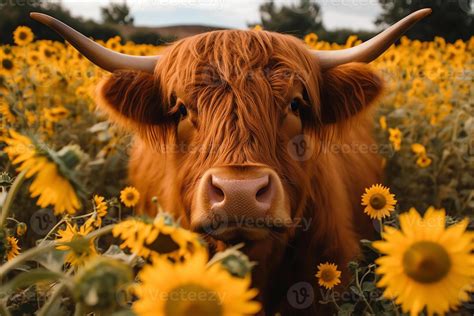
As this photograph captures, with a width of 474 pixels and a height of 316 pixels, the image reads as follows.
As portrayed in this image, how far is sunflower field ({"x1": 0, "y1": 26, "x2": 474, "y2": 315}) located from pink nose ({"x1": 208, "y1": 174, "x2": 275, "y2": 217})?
27 cm

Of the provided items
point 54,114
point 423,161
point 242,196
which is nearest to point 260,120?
point 242,196

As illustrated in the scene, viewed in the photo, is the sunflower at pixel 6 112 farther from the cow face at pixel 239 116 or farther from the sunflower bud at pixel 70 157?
the sunflower bud at pixel 70 157

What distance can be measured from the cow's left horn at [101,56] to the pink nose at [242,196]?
1.17 meters

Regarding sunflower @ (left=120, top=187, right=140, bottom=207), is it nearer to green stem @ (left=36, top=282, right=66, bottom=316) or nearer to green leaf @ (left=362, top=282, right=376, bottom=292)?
green leaf @ (left=362, top=282, right=376, bottom=292)

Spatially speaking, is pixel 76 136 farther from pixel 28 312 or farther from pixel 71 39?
pixel 28 312

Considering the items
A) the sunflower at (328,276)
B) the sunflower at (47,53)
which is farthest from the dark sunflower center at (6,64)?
the sunflower at (328,276)

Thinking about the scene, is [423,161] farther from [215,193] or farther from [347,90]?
[215,193]

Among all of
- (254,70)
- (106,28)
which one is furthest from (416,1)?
(254,70)

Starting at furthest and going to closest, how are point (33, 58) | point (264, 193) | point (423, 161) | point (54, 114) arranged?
1. point (33, 58)
2. point (54, 114)
3. point (423, 161)
4. point (264, 193)

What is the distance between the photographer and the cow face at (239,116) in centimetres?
208

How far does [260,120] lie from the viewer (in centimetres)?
246

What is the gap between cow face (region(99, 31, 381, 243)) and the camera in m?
2.08

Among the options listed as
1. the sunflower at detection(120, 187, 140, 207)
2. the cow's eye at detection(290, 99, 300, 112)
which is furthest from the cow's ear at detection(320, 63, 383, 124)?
the sunflower at detection(120, 187, 140, 207)

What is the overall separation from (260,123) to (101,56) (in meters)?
1.01
